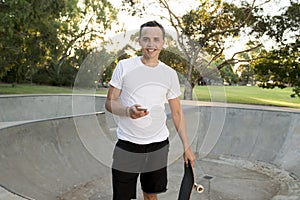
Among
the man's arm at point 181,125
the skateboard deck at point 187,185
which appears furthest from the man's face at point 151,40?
the skateboard deck at point 187,185

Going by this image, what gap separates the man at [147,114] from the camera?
6.72 feet

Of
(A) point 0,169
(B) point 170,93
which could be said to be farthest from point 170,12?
(B) point 170,93

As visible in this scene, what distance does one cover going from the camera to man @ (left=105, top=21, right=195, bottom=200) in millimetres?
2047

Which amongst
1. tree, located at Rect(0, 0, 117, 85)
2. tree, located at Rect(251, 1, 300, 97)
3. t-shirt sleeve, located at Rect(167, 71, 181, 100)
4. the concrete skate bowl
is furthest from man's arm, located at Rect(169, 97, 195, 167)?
tree, located at Rect(251, 1, 300, 97)

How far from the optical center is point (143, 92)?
2.06 metres

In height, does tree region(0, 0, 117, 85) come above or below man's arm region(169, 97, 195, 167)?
above

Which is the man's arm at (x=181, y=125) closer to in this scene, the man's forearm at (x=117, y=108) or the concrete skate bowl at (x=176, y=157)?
the concrete skate bowl at (x=176, y=157)

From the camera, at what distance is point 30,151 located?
5719 millimetres

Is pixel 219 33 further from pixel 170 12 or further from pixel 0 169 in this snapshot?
pixel 0 169

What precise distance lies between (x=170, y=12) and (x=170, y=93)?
1764 centimetres

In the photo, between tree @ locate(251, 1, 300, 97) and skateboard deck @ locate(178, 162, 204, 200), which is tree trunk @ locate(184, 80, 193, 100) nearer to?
skateboard deck @ locate(178, 162, 204, 200)

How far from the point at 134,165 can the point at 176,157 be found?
1.36 metres

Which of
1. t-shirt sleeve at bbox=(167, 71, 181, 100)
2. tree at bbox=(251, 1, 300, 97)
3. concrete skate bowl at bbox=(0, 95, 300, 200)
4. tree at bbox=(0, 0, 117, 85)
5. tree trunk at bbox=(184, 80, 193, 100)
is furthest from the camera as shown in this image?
tree at bbox=(251, 1, 300, 97)

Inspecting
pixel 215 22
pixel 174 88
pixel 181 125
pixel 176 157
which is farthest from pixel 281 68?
pixel 174 88
